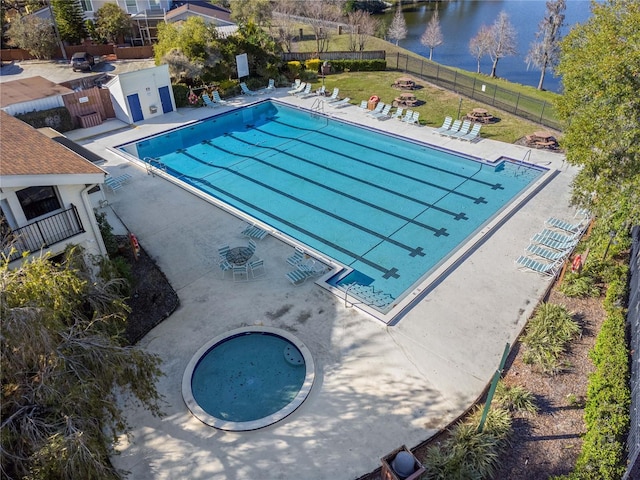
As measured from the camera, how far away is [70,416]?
6.32 m

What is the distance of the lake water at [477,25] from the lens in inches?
1913

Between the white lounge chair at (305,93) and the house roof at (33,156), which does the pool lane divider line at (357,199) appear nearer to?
the white lounge chair at (305,93)

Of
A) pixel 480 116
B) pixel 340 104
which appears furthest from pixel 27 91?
pixel 480 116

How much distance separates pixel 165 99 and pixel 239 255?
687 inches

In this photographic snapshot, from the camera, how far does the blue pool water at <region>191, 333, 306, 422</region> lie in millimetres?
10156

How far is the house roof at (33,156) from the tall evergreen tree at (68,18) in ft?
102

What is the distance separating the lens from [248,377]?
35.6 ft

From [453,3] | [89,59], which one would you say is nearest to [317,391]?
[89,59]

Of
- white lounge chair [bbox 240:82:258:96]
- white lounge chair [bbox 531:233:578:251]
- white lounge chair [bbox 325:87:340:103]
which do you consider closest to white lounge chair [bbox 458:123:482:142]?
white lounge chair [bbox 325:87:340:103]

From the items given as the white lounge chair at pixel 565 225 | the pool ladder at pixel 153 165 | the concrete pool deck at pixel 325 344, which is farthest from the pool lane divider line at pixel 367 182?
the pool ladder at pixel 153 165

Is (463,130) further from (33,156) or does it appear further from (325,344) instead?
(33,156)

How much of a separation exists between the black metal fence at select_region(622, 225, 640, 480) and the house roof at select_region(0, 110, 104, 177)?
12814mm

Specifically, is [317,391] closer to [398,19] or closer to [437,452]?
[437,452]

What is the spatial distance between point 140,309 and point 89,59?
3085 centimetres
